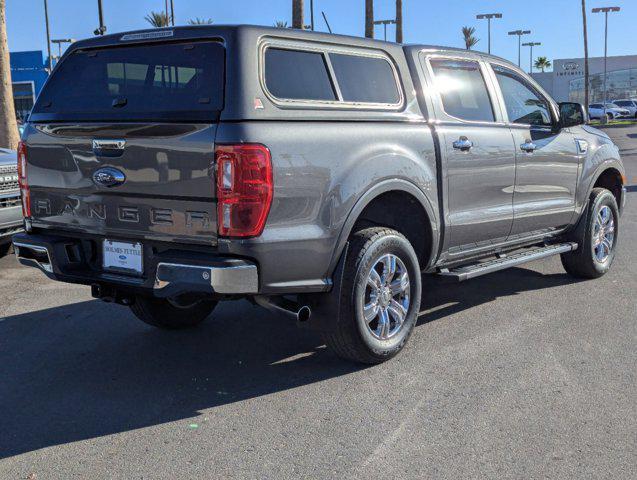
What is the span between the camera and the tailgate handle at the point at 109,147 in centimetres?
415

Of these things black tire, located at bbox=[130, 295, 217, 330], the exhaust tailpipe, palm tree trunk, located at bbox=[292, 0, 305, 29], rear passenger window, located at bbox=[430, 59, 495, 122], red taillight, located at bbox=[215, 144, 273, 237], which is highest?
palm tree trunk, located at bbox=[292, 0, 305, 29]

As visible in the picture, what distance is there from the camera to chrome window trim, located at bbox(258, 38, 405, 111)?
4.07m

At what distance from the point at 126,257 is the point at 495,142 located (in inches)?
115

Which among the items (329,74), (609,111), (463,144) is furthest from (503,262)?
(609,111)

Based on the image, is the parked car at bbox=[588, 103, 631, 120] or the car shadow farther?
the parked car at bbox=[588, 103, 631, 120]

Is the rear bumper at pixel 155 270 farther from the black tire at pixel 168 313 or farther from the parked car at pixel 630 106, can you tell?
the parked car at pixel 630 106

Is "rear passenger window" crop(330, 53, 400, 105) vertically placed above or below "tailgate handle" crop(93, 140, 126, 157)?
above

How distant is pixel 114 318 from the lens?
5.96 meters

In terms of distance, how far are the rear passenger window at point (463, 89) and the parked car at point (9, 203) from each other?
4587 mm

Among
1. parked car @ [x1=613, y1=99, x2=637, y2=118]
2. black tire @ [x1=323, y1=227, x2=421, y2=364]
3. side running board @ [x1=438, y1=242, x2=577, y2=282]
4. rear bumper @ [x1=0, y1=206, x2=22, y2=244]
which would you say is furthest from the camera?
parked car @ [x1=613, y1=99, x2=637, y2=118]

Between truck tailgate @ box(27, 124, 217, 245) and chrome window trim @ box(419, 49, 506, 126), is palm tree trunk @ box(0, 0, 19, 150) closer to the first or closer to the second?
truck tailgate @ box(27, 124, 217, 245)

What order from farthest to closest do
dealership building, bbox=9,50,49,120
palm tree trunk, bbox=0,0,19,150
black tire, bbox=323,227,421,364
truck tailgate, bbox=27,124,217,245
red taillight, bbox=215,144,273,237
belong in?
dealership building, bbox=9,50,49,120 → palm tree trunk, bbox=0,0,19,150 → black tire, bbox=323,227,421,364 → truck tailgate, bbox=27,124,217,245 → red taillight, bbox=215,144,273,237

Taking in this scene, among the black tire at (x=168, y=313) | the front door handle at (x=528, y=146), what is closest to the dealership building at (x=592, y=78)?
the front door handle at (x=528, y=146)

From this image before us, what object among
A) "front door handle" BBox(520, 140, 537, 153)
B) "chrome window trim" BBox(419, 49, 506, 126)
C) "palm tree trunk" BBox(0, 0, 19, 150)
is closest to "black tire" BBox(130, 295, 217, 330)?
"chrome window trim" BBox(419, 49, 506, 126)
